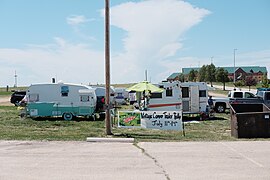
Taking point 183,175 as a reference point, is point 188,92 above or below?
above

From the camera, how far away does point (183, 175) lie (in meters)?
8.36

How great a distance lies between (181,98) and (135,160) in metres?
15.5

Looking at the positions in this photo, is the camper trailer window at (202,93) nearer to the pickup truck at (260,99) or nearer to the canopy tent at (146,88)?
the canopy tent at (146,88)

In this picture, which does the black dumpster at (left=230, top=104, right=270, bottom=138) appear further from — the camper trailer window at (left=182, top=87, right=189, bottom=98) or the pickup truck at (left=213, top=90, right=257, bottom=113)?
the pickup truck at (left=213, top=90, right=257, bottom=113)

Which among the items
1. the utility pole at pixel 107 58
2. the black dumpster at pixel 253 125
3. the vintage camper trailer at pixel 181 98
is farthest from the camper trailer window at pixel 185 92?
the utility pole at pixel 107 58

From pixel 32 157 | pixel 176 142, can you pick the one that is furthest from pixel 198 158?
pixel 32 157

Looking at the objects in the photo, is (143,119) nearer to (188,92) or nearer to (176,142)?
(176,142)

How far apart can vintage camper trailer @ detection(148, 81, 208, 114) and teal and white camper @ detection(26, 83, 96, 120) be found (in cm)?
422

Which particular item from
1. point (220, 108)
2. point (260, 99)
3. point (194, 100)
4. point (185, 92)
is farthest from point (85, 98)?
point (260, 99)

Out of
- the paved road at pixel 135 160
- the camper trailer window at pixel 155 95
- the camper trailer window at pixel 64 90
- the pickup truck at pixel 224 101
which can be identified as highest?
the camper trailer window at pixel 64 90

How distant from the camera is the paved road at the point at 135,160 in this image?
840cm

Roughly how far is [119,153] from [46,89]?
14733 mm

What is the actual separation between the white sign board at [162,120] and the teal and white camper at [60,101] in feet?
24.6

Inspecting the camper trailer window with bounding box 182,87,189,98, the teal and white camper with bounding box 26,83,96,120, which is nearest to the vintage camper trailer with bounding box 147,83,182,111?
the camper trailer window with bounding box 182,87,189,98
